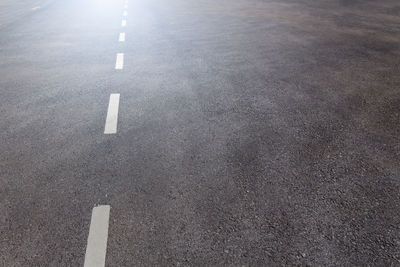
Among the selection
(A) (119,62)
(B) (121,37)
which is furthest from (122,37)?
(A) (119,62)

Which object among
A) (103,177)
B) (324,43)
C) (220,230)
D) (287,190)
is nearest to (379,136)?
(287,190)

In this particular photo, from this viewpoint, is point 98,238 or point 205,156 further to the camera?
point 205,156

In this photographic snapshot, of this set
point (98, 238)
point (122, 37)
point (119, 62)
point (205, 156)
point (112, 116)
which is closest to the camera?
point (98, 238)

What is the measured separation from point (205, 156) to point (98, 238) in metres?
1.78

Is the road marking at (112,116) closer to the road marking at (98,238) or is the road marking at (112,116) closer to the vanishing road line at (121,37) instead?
the road marking at (98,238)

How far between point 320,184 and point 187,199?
160 centimetres

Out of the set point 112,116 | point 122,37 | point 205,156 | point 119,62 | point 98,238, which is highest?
point 122,37

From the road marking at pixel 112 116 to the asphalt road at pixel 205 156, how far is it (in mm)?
72

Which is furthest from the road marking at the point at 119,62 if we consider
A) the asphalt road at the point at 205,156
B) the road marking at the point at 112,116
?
the road marking at the point at 112,116

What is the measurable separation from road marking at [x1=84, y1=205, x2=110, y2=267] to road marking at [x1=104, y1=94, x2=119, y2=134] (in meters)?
1.81

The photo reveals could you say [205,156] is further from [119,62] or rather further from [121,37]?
[121,37]

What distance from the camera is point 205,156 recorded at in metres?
4.21

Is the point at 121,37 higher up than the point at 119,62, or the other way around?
the point at 121,37

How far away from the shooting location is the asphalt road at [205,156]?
9.53 feet
